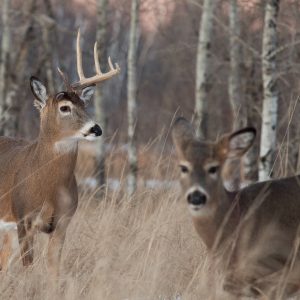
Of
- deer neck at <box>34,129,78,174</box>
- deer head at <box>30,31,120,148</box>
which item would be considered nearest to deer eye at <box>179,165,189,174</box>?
deer head at <box>30,31,120,148</box>

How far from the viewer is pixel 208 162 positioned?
5.45m

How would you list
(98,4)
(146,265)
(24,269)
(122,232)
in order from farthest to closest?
(98,4) → (122,232) → (24,269) → (146,265)

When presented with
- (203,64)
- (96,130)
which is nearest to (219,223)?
(96,130)

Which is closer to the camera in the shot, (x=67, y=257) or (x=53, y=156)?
(x=67, y=257)

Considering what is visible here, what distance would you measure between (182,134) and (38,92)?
261cm

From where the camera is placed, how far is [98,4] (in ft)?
45.3

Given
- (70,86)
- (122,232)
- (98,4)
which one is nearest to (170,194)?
(122,232)

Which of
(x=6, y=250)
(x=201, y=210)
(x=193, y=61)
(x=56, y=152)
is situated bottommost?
(x=6, y=250)

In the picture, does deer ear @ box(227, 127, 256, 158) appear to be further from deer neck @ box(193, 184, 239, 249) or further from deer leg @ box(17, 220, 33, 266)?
deer leg @ box(17, 220, 33, 266)

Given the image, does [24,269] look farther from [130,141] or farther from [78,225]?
[130,141]

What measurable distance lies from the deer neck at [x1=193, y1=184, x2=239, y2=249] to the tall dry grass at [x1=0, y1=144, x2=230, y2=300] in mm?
201

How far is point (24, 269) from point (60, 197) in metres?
0.90

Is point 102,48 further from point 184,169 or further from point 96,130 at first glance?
point 184,169

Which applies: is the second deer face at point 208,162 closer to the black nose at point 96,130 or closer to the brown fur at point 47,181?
the black nose at point 96,130
